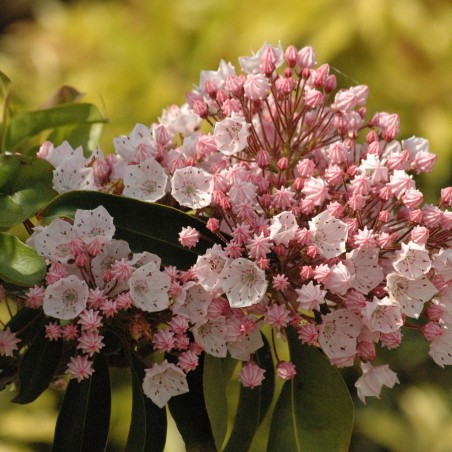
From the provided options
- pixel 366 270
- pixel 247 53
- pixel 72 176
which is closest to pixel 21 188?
pixel 72 176

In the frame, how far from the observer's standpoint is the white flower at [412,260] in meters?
0.90

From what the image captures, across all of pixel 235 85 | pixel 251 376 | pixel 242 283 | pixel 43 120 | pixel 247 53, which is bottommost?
pixel 251 376

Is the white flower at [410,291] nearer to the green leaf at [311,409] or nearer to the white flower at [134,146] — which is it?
the green leaf at [311,409]

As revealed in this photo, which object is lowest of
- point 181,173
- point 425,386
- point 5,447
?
point 5,447

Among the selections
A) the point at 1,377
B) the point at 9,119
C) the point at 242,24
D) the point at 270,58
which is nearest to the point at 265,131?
the point at 270,58

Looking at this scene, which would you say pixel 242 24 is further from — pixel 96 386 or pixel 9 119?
pixel 96 386

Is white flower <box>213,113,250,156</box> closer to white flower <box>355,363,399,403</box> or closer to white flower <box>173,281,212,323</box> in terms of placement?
white flower <box>173,281,212,323</box>

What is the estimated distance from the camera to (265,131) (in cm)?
109

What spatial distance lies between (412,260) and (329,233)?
0.09 metres

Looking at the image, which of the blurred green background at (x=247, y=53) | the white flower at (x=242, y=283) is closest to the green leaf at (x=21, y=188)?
the white flower at (x=242, y=283)

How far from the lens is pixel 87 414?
980 millimetres

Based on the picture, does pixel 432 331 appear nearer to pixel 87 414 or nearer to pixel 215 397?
pixel 215 397

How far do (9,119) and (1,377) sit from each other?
0.35m

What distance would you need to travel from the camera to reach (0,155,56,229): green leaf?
0.93 meters
